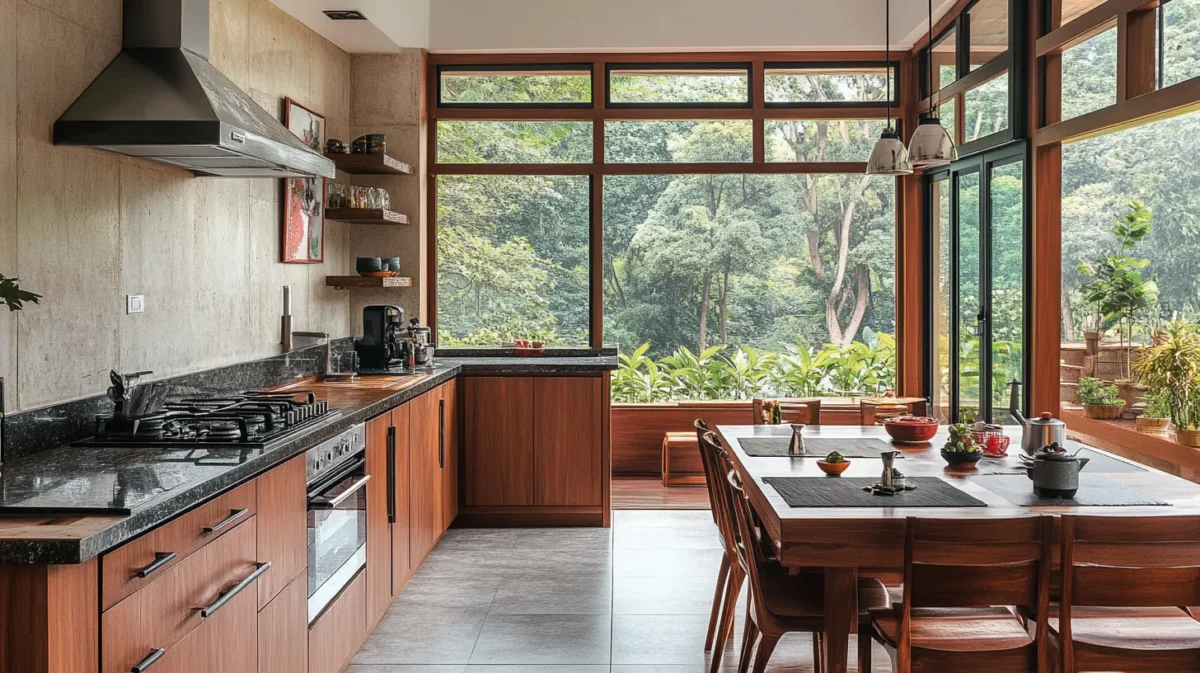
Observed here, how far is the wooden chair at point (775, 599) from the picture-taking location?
9.81 feet

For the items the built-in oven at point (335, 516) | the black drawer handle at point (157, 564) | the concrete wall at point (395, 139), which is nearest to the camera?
the black drawer handle at point (157, 564)

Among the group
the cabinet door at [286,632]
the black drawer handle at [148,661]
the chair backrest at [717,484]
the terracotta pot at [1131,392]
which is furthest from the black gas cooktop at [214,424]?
the terracotta pot at [1131,392]

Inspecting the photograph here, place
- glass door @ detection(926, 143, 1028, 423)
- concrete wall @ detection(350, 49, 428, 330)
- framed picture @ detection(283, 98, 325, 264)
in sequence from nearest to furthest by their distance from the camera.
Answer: framed picture @ detection(283, 98, 325, 264) < glass door @ detection(926, 143, 1028, 423) < concrete wall @ detection(350, 49, 428, 330)

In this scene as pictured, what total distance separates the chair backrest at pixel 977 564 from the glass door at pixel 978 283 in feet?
8.74

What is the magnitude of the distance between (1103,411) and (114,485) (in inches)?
186

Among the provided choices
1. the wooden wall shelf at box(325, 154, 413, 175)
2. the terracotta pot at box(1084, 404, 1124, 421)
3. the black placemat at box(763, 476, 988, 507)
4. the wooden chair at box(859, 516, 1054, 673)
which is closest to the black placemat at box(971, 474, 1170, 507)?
the black placemat at box(763, 476, 988, 507)

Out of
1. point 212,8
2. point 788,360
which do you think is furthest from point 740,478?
point 788,360

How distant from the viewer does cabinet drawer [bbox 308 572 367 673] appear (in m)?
3.22

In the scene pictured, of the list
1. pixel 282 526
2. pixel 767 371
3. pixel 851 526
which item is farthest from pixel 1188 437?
pixel 282 526

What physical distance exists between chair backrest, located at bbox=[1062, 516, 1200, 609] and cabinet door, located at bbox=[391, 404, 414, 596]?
2.75m

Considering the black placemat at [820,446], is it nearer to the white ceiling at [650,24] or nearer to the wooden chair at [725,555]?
the wooden chair at [725,555]

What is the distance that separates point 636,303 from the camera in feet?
23.7

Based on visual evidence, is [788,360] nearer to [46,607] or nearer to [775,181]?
[775,181]

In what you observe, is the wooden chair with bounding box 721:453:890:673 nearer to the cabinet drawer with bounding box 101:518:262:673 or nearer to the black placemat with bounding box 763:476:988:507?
the black placemat with bounding box 763:476:988:507
